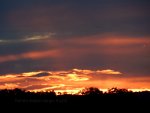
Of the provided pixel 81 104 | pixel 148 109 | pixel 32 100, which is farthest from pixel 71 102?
pixel 148 109

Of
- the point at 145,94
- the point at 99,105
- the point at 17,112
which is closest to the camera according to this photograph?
the point at 17,112

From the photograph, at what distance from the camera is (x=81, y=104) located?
3150 inches

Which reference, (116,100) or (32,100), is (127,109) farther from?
(32,100)

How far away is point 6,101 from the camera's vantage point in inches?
3098

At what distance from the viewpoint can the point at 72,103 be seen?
79438 millimetres

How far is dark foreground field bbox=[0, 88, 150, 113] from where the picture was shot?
7631 centimetres

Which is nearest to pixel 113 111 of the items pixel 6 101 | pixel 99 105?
pixel 99 105

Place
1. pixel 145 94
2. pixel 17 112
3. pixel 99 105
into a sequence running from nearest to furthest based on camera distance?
pixel 17 112 < pixel 99 105 < pixel 145 94

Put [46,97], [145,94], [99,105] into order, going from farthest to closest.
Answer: [145,94], [46,97], [99,105]

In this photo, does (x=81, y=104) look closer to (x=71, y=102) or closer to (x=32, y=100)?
(x=71, y=102)

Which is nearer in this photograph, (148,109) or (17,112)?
(17,112)

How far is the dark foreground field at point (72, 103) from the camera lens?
76.3m

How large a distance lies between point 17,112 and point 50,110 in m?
4.94

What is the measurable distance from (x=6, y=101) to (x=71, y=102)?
10.2 metres
